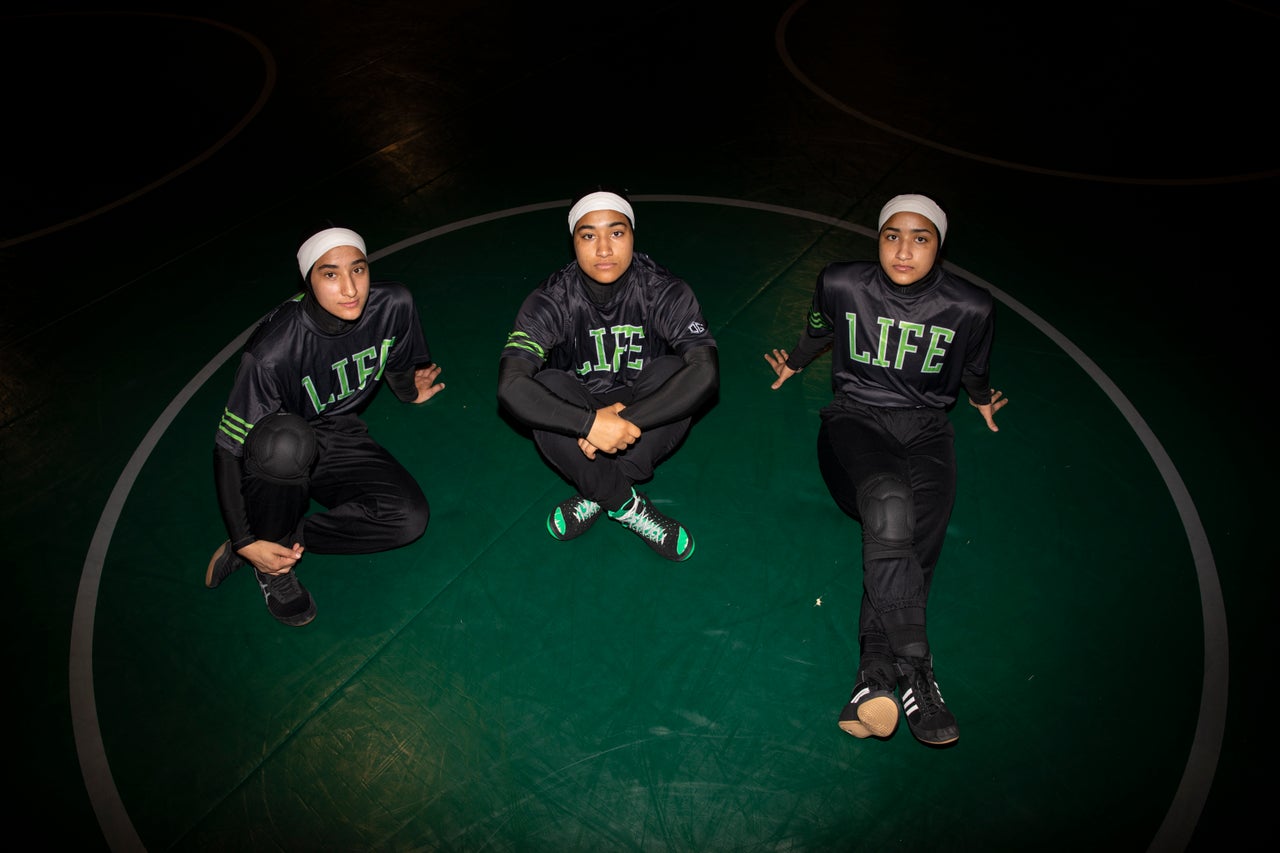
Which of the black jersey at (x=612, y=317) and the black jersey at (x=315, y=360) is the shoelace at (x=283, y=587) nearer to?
the black jersey at (x=315, y=360)

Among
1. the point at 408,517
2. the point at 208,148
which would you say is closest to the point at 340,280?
the point at 408,517

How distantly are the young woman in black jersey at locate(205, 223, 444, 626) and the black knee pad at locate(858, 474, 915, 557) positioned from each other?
7.15ft

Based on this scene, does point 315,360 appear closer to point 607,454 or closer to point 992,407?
point 607,454

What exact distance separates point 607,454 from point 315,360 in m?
1.46

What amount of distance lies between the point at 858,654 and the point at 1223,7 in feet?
31.9

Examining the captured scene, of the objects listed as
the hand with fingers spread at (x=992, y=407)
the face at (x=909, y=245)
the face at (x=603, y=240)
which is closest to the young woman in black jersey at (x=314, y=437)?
the face at (x=603, y=240)

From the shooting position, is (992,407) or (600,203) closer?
(600,203)

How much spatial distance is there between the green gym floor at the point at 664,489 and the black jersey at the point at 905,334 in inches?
27.2

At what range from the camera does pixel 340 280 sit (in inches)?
153

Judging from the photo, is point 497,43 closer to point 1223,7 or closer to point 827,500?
point 827,500

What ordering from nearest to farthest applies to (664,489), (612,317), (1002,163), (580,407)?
(580,407) < (612,317) < (664,489) < (1002,163)

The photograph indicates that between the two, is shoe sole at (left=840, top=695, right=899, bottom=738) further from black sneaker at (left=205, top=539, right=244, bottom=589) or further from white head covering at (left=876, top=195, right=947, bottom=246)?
black sneaker at (left=205, top=539, right=244, bottom=589)

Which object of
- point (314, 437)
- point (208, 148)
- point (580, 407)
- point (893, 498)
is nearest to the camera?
point (893, 498)

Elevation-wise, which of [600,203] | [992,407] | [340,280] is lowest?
[992,407]
